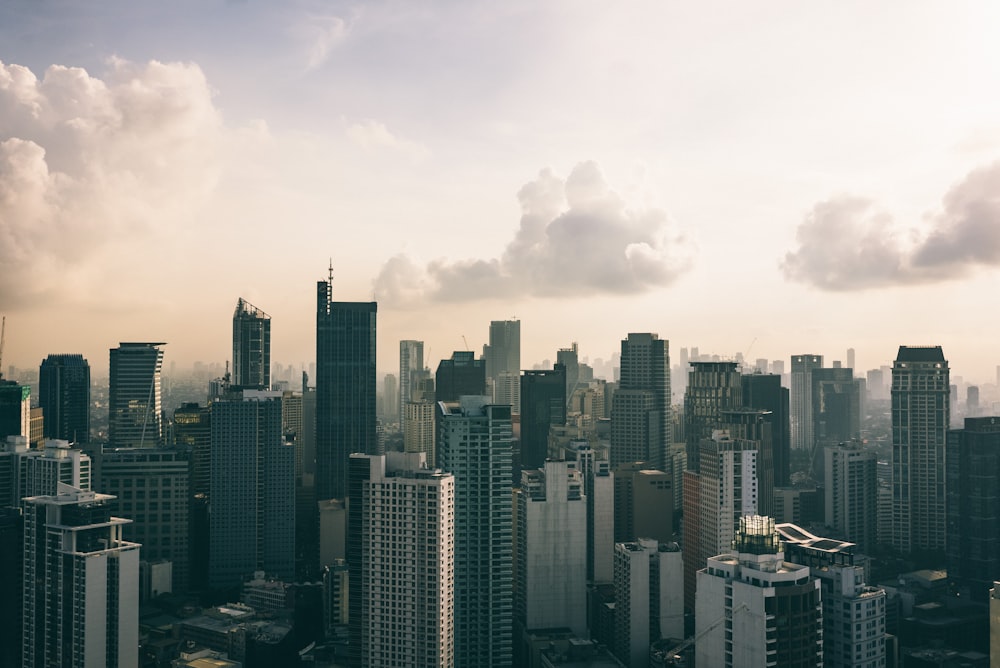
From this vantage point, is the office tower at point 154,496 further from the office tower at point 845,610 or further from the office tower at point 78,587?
the office tower at point 845,610

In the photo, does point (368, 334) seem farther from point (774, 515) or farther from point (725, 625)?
point (725, 625)

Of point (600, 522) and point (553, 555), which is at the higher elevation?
point (600, 522)

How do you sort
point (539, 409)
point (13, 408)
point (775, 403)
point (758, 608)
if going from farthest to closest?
1. point (775, 403)
2. point (539, 409)
3. point (13, 408)
4. point (758, 608)

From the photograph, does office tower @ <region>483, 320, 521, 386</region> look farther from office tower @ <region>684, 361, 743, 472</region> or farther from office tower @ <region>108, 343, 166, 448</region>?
office tower @ <region>108, 343, 166, 448</region>

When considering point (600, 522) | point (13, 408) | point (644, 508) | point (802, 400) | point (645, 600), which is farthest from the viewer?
point (802, 400)

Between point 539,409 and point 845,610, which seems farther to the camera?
point 539,409

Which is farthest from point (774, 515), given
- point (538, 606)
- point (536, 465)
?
point (538, 606)

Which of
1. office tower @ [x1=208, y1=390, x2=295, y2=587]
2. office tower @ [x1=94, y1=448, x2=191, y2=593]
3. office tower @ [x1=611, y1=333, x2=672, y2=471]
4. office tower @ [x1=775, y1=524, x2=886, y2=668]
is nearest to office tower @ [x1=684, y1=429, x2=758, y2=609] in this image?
office tower @ [x1=775, y1=524, x2=886, y2=668]

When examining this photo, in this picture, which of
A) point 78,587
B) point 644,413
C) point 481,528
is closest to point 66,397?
point 78,587

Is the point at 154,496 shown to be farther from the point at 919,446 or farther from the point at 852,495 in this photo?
the point at 919,446
